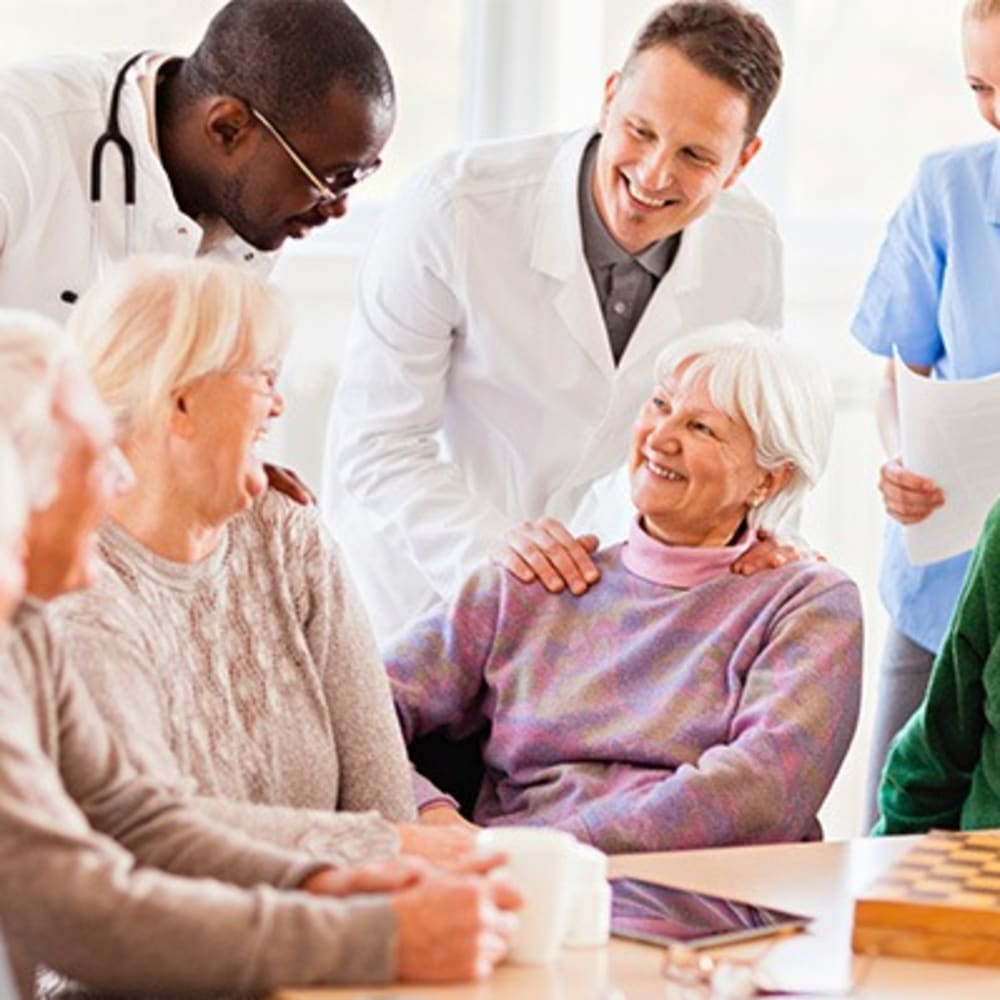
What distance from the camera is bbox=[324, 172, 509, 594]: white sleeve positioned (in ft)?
10.2

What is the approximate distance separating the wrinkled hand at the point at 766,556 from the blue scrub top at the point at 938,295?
64cm

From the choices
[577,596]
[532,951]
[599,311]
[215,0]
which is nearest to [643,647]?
[577,596]

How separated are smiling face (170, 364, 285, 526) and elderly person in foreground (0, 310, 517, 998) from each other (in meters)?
0.43

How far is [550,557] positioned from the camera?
2814 millimetres

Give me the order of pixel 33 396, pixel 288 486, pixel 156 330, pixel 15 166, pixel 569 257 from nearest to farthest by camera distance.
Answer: pixel 33 396 → pixel 156 330 → pixel 288 486 → pixel 15 166 → pixel 569 257

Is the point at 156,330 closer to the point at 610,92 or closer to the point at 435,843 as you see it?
the point at 435,843

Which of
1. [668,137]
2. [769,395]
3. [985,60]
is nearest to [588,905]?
[769,395]

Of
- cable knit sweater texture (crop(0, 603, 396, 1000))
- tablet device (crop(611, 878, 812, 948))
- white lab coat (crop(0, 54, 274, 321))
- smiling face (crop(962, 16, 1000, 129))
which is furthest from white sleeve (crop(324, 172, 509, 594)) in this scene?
cable knit sweater texture (crop(0, 603, 396, 1000))

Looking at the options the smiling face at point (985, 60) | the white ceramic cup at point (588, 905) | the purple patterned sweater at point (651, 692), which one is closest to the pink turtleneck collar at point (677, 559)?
the purple patterned sweater at point (651, 692)

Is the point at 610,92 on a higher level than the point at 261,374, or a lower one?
higher

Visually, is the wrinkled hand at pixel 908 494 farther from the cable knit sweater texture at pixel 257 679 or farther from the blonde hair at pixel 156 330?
the blonde hair at pixel 156 330

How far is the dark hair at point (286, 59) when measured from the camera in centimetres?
269

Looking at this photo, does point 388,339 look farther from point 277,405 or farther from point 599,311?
point 277,405

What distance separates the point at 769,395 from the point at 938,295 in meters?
0.76
